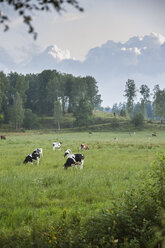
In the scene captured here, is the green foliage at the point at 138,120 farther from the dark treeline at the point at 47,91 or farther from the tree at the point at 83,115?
the dark treeline at the point at 47,91

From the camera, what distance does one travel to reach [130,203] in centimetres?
460

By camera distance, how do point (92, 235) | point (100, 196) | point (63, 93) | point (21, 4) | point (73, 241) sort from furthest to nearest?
point (63, 93) < point (100, 196) < point (92, 235) < point (73, 241) < point (21, 4)

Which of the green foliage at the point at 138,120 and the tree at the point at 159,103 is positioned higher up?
the tree at the point at 159,103

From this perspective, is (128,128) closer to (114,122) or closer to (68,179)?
(114,122)

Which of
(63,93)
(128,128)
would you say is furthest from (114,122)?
(63,93)

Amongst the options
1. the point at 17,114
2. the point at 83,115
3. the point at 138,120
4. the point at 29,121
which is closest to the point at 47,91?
the point at 29,121

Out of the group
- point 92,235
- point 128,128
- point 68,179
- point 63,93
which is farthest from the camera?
point 63,93

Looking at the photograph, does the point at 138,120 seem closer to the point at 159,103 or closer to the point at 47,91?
the point at 159,103

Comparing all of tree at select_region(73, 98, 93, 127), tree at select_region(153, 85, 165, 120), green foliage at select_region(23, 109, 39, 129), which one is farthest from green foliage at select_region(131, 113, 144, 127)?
A: green foliage at select_region(23, 109, 39, 129)

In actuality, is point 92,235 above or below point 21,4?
below

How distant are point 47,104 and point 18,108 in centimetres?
2519

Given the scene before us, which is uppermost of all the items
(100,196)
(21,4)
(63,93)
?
(63,93)

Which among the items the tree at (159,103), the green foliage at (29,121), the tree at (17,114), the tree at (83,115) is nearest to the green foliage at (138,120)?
the tree at (159,103)

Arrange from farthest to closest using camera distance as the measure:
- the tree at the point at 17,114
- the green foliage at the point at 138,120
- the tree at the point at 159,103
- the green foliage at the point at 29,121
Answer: the tree at the point at 159,103, the green foliage at the point at 29,121, the tree at the point at 17,114, the green foliage at the point at 138,120
